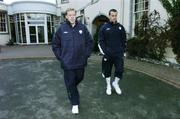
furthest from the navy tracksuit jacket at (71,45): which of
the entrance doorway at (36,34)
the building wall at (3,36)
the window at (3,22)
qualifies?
the window at (3,22)

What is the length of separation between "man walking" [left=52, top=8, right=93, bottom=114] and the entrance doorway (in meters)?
18.2

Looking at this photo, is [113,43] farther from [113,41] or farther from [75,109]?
[75,109]

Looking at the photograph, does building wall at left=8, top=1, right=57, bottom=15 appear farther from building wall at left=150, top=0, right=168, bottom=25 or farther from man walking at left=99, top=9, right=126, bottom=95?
man walking at left=99, top=9, right=126, bottom=95

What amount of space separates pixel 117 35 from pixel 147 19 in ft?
16.3

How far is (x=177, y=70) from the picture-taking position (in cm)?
718

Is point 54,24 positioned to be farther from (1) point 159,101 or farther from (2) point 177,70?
(1) point 159,101

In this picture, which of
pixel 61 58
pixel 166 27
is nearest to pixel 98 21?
pixel 166 27

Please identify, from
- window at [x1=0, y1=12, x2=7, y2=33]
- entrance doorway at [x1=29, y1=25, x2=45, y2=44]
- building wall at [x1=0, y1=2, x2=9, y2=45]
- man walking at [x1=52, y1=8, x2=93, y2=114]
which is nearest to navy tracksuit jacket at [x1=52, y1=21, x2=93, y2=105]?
man walking at [x1=52, y1=8, x2=93, y2=114]

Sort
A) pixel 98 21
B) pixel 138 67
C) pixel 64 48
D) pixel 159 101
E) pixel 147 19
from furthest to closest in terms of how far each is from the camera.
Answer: pixel 98 21 < pixel 147 19 < pixel 138 67 < pixel 159 101 < pixel 64 48

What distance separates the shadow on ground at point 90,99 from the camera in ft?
12.0

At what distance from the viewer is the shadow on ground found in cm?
365

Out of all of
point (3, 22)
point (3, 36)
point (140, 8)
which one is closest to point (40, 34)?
point (3, 36)

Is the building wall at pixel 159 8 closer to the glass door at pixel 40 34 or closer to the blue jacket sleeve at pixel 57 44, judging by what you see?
the blue jacket sleeve at pixel 57 44

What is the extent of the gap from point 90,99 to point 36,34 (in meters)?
17.8
